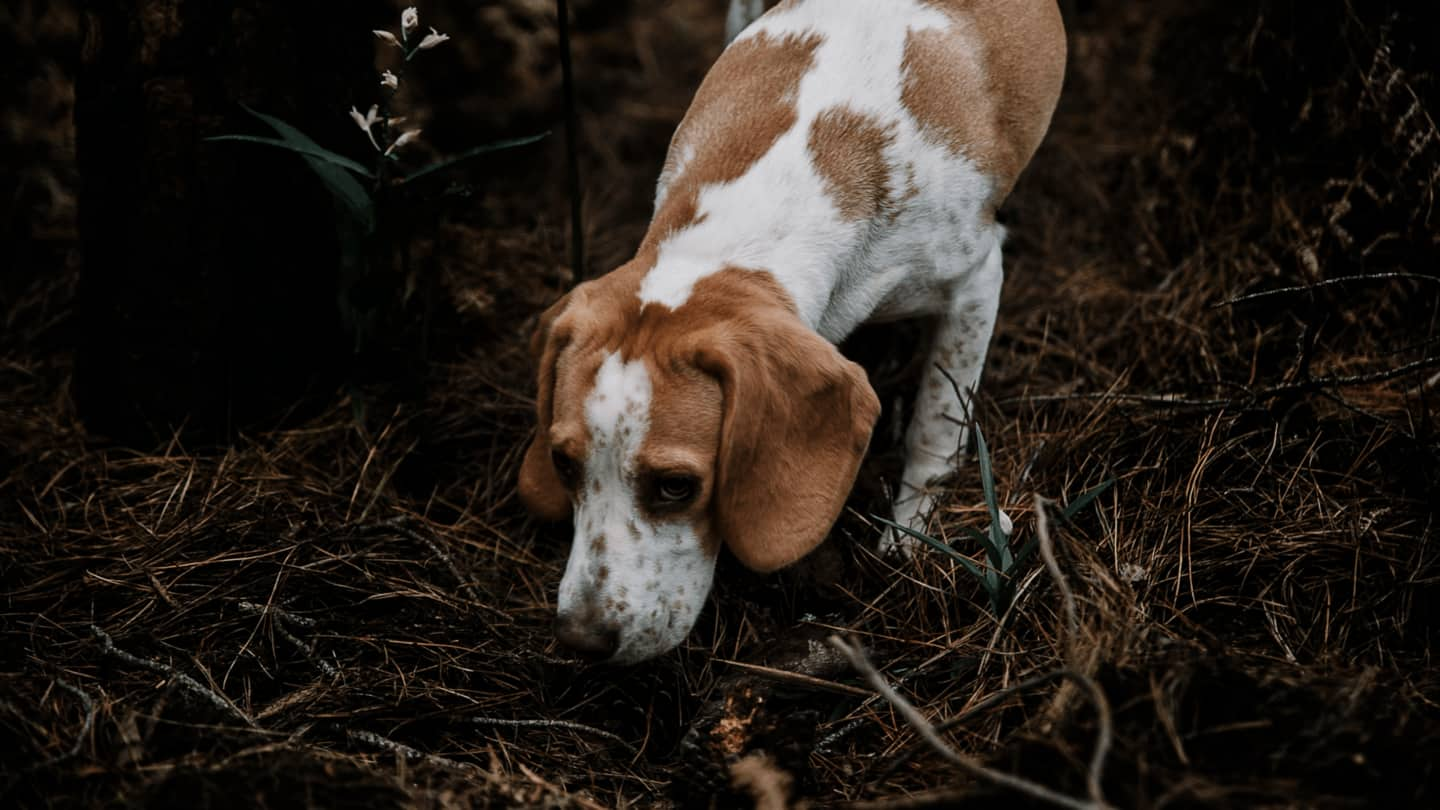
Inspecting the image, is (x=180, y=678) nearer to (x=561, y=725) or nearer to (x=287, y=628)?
(x=287, y=628)

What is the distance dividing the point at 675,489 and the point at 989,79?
1.44 metres

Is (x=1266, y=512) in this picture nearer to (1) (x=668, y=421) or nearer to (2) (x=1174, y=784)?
(2) (x=1174, y=784)

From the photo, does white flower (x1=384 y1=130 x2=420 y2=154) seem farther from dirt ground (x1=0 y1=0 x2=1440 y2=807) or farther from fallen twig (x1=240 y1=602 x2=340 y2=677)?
fallen twig (x1=240 y1=602 x2=340 y2=677)

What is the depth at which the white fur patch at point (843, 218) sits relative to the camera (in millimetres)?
2264

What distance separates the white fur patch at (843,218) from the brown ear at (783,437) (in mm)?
Answer: 222

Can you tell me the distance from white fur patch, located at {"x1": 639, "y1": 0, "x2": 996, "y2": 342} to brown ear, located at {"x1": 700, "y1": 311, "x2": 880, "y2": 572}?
0.73ft

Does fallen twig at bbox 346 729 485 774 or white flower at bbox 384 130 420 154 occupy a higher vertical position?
white flower at bbox 384 130 420 154

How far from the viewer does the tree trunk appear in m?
2.53

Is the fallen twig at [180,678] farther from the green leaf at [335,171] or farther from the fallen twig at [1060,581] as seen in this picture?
the fallen twig at [1060,581]

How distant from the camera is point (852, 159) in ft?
7.82

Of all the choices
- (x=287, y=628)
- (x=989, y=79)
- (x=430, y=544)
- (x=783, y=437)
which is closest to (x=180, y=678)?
(x=287, y=628)

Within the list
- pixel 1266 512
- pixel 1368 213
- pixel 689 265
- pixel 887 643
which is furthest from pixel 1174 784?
pixel 1368 213

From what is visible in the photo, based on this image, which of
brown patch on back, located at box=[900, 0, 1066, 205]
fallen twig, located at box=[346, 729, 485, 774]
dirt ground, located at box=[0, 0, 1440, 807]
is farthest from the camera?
brown patch on back, located at box=[900, 0, 1066, 205]

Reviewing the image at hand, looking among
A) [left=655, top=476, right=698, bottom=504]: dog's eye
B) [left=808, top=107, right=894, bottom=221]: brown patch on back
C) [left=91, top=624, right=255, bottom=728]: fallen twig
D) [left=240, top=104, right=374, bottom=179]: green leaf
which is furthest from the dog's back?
[left=91, top=624, right=255, bottom=728]: fallen twig
